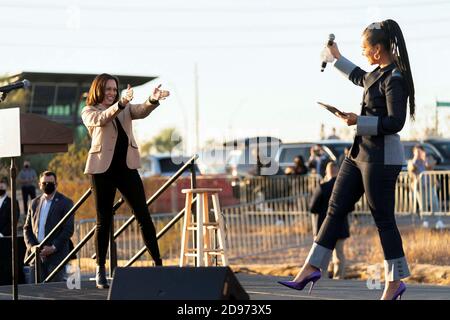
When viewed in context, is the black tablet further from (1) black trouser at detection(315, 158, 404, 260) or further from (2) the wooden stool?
(2) the wooden stool

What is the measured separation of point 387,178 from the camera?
7.88 meters

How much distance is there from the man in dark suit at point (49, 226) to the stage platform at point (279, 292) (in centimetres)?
222

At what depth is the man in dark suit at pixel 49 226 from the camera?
12.8 m

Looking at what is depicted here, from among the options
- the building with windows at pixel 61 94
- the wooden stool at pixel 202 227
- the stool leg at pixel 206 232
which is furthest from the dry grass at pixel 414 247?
the building with windows at pixel 61 94

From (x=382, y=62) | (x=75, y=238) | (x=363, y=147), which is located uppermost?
(x=382, y=62)

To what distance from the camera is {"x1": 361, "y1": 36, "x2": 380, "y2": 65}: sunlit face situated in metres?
8.03

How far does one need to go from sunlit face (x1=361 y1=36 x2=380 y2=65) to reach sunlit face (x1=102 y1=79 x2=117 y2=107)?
2.30 metres

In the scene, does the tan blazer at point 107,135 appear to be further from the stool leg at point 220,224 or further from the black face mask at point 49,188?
the black face mask at point 49,188

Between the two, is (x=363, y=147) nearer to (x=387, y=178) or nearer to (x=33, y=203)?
(x=387, y=178)

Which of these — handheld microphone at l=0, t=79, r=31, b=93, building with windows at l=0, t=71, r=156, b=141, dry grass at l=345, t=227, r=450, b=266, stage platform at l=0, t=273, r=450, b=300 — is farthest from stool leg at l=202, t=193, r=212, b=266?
building with windows at l=0, t=71, r=156, b=141

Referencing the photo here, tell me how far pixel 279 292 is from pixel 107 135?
1865 millimetres
